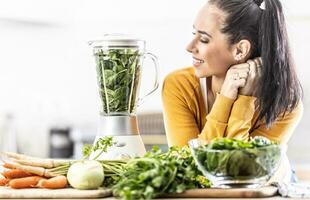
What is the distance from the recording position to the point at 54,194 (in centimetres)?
175

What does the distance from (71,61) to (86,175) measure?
3.72 m

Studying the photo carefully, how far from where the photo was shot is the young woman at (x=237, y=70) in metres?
2.33

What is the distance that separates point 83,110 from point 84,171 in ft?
12.6

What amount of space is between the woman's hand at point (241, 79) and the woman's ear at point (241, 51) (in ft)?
0.16

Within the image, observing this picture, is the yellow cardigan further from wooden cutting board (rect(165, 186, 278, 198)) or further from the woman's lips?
wooden cutting board (rect(165, 186, 278, 198))

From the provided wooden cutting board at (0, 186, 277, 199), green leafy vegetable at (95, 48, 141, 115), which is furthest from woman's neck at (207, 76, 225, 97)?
wooden cutting board at (0, 186, 277, 199)

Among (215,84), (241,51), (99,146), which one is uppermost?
(241,51)

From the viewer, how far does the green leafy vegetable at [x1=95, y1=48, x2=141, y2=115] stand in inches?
80.7

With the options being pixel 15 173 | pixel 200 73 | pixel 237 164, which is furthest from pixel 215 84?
pixel 15 173

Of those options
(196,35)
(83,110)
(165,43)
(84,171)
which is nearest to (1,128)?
(83,110)

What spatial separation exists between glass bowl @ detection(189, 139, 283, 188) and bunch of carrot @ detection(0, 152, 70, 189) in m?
0.35

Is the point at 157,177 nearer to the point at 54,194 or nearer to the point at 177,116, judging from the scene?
the point at 54,194

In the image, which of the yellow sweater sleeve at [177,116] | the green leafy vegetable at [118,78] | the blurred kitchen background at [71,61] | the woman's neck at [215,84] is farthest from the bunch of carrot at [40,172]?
the blurred kitchen background at [71,61]

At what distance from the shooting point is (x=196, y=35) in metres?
2.33
